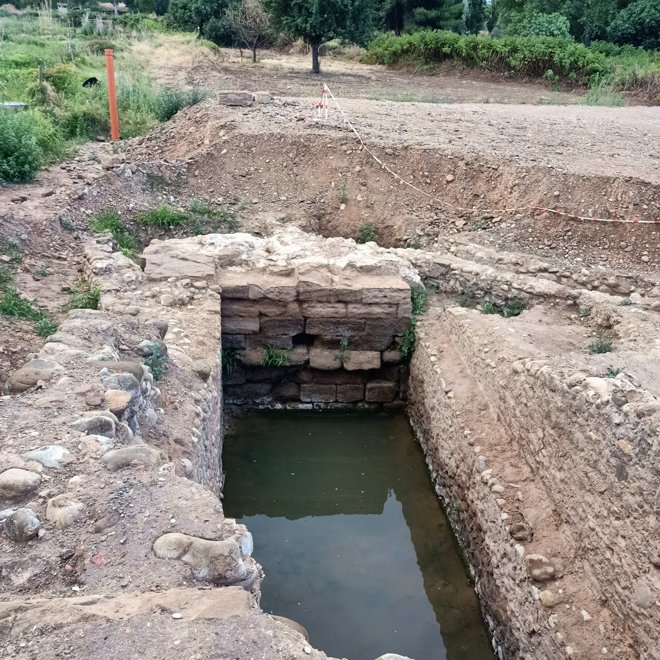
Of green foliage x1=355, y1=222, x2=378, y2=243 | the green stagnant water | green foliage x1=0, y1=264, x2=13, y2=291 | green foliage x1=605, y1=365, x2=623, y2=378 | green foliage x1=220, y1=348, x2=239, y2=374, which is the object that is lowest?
the green stagnant water

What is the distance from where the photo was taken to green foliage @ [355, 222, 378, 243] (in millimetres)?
9148

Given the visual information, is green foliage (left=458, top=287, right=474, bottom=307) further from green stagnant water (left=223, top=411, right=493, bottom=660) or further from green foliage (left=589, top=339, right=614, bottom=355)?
green foliage (left=589, top=339, right=614, bottom=355)

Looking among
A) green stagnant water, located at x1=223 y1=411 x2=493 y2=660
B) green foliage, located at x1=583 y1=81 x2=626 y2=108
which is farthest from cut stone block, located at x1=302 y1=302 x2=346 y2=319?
green foliage, located at x1=583 y1=81 x2=626 y2=108

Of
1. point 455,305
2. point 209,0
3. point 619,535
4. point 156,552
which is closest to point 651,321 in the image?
point 455,305

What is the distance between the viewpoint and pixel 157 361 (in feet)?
17.2

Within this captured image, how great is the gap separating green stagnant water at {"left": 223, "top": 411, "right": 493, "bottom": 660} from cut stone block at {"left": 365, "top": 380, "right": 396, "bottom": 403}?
0.63 ft

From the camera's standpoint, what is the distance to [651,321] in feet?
21.1

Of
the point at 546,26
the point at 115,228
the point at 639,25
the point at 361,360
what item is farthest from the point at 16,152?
the point at 639,25

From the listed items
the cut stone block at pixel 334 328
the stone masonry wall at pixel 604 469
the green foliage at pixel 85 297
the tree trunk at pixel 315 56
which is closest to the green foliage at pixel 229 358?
the cut stone block at pixel 334 328

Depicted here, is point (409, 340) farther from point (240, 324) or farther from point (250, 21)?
point (250, 21)

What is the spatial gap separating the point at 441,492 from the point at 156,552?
3.62 metres

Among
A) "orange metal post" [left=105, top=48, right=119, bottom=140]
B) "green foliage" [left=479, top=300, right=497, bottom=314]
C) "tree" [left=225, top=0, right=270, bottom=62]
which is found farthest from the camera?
"tree" [left=225, top=0, right=270, bottom=62]

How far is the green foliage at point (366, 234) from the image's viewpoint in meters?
9.15

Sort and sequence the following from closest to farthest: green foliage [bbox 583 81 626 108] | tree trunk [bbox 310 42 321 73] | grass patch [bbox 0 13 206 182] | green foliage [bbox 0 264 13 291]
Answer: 1. green foliage [bbox 0 264 13 291]
2. grass patch [bbox 0 13 206 182]
3. green foliage [bbox 583 81 626 108]
4. tree trunk [bbox 310 42 321 73]
